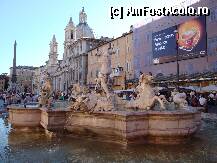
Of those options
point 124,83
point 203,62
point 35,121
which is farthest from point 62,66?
point 35,121

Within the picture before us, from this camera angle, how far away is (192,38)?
30.3 m


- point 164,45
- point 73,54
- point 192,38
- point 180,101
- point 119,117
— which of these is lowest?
point 119,117

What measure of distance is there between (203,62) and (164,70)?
5.99 m

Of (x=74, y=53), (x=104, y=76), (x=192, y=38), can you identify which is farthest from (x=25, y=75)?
(x=104, y=76)

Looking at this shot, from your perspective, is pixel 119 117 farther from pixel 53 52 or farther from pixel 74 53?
pixel 53 52

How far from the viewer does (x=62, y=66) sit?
280 ft

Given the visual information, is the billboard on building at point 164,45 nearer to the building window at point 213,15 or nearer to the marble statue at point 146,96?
the building window at point 213,15

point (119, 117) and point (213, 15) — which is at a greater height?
point (213, 15)

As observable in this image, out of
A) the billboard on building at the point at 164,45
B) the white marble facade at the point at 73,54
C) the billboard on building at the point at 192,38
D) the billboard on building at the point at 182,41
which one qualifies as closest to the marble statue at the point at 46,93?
the billboard on building at the point at 182,41

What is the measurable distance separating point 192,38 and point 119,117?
23.9 metres

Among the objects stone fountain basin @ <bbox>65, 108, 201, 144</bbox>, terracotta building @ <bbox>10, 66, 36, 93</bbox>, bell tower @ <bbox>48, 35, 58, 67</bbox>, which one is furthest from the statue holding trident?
terracotta building @ <bbox>10, 66, 36, 93</bbox>

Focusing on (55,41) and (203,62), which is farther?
(55,41)

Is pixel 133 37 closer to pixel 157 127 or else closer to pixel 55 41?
pixel 157 127

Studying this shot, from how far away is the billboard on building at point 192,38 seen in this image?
2923cm
